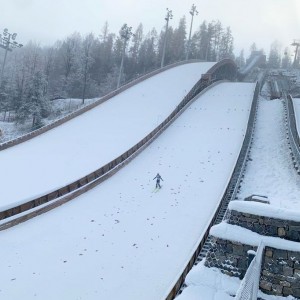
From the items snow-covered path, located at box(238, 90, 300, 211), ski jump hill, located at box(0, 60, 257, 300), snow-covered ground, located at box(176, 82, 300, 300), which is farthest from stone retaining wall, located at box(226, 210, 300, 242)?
snow-covered path, located at box(238, 90, 300, 211)

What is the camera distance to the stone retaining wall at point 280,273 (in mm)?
7059

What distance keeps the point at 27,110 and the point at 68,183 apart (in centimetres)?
3303

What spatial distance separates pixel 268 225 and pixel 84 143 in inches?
833

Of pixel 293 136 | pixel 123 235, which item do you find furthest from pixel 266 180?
pixel 123 235

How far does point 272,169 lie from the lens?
21.8 metres

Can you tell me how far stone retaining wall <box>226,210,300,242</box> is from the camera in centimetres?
719

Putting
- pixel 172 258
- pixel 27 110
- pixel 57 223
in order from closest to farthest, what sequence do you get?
pixel 172 258 → pixel 57 223 → pixel 27 110

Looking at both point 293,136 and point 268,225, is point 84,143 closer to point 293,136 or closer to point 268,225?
point 293,136

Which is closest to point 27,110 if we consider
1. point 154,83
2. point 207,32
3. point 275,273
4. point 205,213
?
point 154,83

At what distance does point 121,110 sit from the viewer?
121 feet

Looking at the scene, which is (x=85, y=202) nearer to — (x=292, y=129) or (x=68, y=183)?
(x=68, y=183)

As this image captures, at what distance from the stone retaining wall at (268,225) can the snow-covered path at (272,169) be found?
13.2 ft

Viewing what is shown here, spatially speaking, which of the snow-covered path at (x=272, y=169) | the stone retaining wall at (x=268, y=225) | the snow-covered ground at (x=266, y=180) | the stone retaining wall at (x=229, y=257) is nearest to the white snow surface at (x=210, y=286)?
the snow-covered ground at (x=266, y=180)

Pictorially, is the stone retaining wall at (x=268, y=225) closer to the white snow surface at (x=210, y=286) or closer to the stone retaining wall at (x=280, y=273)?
the stone retaining wall at (x=280, y=273)
